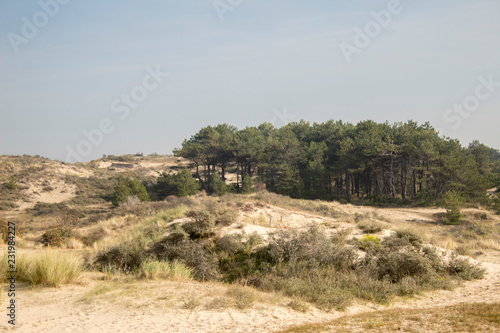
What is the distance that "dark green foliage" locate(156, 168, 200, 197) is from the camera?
38.1m

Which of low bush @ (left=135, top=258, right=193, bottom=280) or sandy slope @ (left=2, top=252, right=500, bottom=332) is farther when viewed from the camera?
low bush @ (left=135, top=258, right=193, bottom=280)

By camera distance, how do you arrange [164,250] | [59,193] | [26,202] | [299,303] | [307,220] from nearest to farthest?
1. [299,303]
2. [164,250]
3. [307,220]
4. [26,202]
5. [59,193]

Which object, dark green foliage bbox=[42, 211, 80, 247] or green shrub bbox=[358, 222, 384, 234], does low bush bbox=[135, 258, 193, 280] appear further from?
green shrub bbox=[358, 222, 384, 234]

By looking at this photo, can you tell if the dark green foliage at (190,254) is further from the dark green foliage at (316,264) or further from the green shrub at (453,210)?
the green shrub at (453,210)

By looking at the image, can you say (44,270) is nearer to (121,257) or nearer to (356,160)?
(121,257)

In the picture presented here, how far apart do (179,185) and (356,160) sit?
21.7m

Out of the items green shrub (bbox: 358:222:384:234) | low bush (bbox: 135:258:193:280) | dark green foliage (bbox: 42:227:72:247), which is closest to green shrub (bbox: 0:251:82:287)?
low bush (bbox: 135:258:193:280)

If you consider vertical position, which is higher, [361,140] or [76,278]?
[361,140]

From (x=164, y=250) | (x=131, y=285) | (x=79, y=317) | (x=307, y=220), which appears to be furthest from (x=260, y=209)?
(x=79, y=317)

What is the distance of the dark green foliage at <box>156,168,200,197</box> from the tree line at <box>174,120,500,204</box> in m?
3.50

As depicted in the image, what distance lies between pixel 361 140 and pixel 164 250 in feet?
112

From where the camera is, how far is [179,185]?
126 ft

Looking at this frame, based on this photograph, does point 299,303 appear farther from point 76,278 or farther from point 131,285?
point 76,278

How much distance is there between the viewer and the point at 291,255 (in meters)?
11.5
